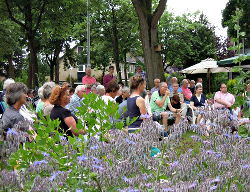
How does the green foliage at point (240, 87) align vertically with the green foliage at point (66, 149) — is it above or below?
above

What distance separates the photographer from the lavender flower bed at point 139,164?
2.59 m

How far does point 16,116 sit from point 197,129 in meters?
2.07

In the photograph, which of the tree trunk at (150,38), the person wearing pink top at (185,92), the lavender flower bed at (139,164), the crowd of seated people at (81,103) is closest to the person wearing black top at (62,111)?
the crowd of seated people at (81,103)

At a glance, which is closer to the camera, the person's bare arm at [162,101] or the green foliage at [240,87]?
the green foliage at [240,87]

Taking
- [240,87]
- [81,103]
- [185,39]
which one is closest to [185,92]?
[240,87]

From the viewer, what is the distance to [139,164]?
2.92 metres

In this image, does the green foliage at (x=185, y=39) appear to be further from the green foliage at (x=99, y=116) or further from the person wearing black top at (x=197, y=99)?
the green foliage at (x=99, y=116)

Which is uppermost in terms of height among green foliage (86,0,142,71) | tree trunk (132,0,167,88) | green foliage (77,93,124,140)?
green foliage (86,0,142,71)

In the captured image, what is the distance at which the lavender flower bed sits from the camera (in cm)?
259

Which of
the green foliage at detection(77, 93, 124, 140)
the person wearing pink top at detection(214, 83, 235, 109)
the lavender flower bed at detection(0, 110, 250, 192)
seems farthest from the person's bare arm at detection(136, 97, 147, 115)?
the person wearing pink top at detection(214, 83, 235, 109)

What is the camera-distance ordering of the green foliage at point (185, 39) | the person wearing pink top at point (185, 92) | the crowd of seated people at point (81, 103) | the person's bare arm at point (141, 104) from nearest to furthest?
1. the crowd of seated people at point (81, 103)
2. the person's bare arm at point (141, 104)
3. the person wearing pink top at point (185, 92)
4. the green foliage at point (185, 39)

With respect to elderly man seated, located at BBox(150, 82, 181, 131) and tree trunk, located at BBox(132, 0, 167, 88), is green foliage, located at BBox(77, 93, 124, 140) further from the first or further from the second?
tree trunk, located at BBox(132, 0, 167, 88)

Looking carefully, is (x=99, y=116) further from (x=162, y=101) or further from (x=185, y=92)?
(x=185, y=92)

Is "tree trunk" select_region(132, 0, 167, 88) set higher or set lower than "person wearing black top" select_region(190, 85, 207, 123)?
higher
